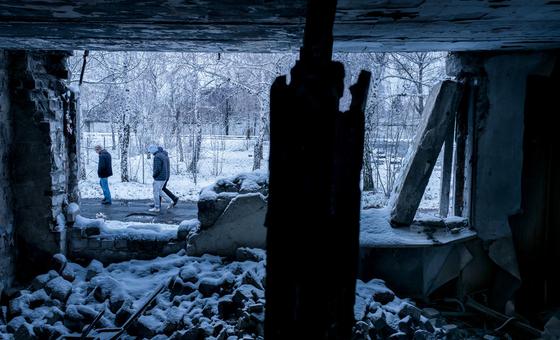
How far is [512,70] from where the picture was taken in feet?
16.4

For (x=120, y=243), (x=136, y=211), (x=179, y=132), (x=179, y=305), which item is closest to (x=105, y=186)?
(x=136, y=211)

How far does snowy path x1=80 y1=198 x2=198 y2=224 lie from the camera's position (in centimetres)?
912

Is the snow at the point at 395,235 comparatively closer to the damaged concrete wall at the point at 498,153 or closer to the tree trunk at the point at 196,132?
the damaged concrete wall at the point at 498,153

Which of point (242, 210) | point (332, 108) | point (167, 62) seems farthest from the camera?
point (167, 62)

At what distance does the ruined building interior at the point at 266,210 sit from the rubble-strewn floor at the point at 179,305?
0.07 feet

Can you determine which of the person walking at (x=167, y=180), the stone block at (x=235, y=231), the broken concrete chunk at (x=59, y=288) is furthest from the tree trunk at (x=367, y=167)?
the broken concrete chunk at (x=59, y=288)

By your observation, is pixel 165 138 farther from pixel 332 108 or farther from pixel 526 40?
pixel 332 108

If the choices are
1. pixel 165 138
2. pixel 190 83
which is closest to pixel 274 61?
pixel 190 83

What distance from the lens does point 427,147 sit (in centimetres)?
525

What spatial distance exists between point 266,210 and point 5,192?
340cm

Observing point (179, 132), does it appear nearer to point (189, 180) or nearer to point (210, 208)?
point (189, 180)

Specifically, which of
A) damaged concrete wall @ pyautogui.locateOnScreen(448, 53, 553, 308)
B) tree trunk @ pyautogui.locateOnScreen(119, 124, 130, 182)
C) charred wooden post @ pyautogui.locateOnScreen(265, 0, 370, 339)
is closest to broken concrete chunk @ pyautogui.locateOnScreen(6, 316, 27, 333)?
charred wooden post @ pyautogui.locateOnScreen(265, 0, 370, 339)

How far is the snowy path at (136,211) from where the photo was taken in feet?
29.9

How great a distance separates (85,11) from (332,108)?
110 inches
